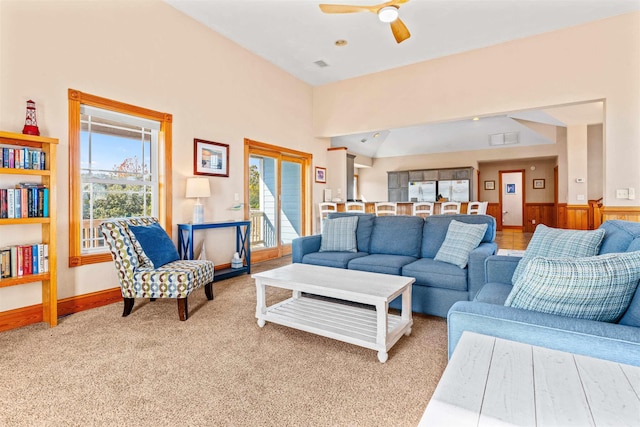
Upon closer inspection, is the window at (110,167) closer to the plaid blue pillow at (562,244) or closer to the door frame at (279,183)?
the door frame at (279,183)

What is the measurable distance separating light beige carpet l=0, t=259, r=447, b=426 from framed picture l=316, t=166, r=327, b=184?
4412mm

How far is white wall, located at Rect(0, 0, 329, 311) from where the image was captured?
285 cm

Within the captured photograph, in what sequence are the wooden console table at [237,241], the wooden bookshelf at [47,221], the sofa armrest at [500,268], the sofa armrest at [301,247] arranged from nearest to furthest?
the sofa armrest at [500,268]
the wooden bookshelf at [47,221]
the sofa armrest at [301,247]
the wooden console table at [237,241]

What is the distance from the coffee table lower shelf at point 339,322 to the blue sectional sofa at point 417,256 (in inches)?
19.6

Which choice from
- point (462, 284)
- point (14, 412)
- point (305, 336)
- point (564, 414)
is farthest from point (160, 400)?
point (462, 284)

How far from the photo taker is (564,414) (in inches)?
30.6

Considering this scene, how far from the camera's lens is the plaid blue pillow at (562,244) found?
6.40 feet

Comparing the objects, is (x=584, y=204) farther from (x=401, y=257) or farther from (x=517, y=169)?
(x=401, y=257)

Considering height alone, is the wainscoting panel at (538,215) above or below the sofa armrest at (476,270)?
above

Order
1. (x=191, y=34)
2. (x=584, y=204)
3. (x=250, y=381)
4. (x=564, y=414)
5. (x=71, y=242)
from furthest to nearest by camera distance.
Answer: (x=584, y=204), (x=191, y=34), (x=71, y=242), (x=250, y=381), (x=564, y=414)

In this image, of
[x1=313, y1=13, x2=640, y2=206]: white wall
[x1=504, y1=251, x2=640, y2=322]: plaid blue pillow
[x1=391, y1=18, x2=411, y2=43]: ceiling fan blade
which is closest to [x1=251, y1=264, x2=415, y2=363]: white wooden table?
[x1=504, y1=251, x2=640, y2=322]: plaid blue pillow

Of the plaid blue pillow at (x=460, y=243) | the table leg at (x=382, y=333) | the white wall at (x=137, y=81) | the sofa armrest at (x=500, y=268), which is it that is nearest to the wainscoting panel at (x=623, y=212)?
the plaid blue pillow at (x=460, y=243)

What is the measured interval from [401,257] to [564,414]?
2.64 meters

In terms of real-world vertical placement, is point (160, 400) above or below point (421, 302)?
below
